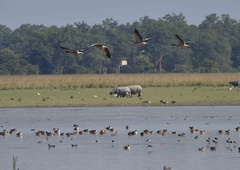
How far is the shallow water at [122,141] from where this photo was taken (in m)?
22.6

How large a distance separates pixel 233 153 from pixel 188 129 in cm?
642

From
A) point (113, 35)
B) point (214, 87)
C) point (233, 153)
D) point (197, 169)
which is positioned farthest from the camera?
point (113, 35)

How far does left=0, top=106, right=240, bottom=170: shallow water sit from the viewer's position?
2259 cm

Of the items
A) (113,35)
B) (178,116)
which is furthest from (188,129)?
(113,35)

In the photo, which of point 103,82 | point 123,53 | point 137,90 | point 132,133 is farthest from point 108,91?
point 123,53

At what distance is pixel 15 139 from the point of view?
28.1m

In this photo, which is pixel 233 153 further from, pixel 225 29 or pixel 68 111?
pixel 225 29

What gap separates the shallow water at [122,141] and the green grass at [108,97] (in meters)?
2.40

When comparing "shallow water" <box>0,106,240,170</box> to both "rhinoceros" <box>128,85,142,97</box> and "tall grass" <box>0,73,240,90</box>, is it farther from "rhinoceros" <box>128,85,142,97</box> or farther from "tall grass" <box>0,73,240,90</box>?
"tall grass" <box>0,73,240,90</box>

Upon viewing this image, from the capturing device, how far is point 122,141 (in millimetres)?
27250

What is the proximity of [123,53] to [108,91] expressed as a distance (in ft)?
200

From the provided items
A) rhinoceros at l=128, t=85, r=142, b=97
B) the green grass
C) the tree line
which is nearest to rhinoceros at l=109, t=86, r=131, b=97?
rhinoceros at l=128, t=85, r=142, b=97

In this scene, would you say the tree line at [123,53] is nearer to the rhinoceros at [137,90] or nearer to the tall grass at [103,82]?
the tall grass at [103,82]

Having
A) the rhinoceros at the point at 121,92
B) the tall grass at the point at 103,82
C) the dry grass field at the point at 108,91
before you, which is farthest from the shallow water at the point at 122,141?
the tall grass at the point at 103,82
